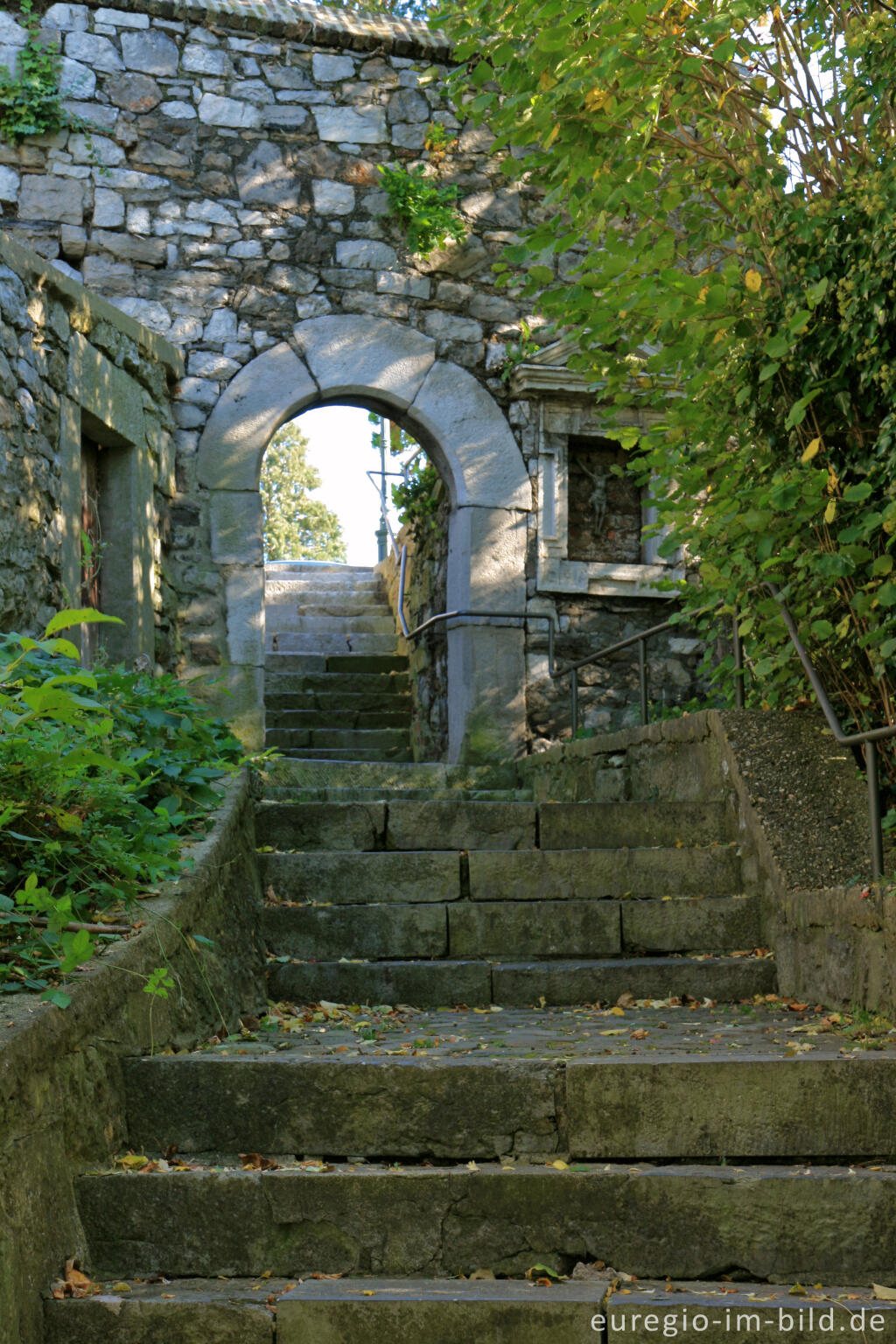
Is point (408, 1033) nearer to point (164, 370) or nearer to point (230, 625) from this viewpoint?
point (230, 625)

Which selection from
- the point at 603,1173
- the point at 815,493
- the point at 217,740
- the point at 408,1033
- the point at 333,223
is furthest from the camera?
the point at 333,223

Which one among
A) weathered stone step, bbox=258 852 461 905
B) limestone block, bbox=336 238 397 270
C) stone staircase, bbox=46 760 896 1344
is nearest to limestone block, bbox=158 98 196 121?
limestone block, bbox=336 238 397 270

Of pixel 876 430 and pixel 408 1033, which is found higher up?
pixel 876 430

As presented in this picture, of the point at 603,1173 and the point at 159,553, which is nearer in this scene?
the point at 603,1173

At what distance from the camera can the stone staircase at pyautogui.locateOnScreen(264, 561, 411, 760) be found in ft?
26.0

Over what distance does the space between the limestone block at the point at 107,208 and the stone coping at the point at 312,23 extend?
100 centimetres

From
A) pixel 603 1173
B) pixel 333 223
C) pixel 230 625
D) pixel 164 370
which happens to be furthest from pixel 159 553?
pixel 603 1173

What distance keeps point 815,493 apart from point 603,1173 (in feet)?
6.55

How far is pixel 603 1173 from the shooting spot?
2.14 meters

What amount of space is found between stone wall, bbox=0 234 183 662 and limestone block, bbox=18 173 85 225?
880 mm

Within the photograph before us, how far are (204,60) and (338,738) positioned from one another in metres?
4.04

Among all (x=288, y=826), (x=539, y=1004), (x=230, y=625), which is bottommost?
(x=539, y=1004)

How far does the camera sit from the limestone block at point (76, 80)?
21.2 ft

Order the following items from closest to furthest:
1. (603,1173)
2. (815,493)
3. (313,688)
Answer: (603,1173) < (815,493) < (313,688)
